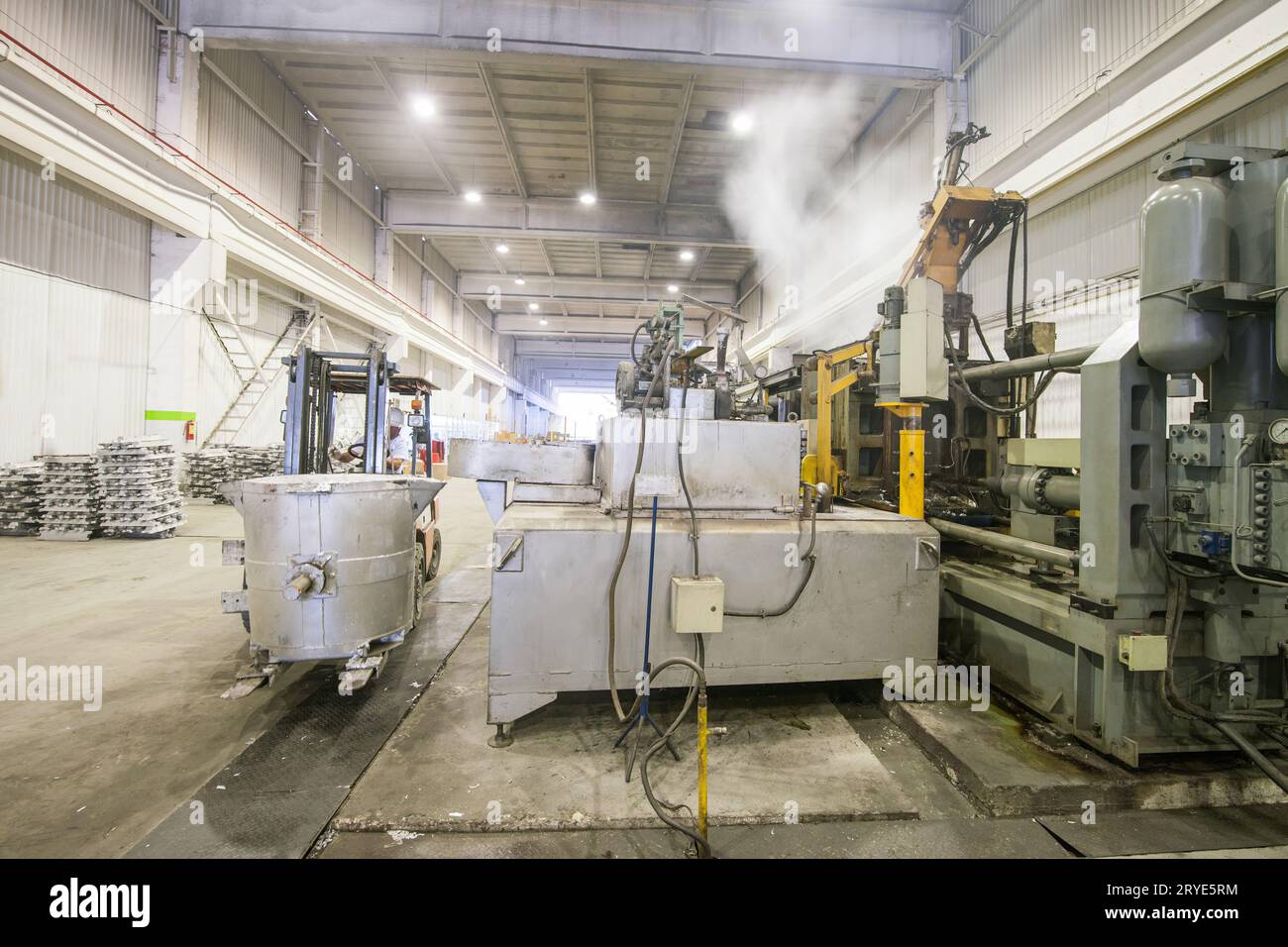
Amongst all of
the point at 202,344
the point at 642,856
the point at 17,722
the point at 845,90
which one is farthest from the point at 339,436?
the point at 642,856

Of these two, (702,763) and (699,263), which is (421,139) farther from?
(702,763)

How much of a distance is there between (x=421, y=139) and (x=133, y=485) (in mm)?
7959

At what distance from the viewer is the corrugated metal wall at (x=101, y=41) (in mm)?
6230

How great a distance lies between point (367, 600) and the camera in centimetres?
284

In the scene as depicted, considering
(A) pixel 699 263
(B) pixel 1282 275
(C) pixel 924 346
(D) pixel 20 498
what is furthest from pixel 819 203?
(D) pixel 20 498

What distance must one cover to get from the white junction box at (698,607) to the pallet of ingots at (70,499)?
8452 mm

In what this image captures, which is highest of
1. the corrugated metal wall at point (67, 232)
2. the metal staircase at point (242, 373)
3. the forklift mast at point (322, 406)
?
the corrugated metal wall at point (67, 232)

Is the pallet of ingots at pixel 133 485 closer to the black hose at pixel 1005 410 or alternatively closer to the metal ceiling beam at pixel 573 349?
the black hose at pixel 1005 410

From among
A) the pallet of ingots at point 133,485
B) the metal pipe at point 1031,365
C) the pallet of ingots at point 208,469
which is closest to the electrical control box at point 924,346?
the metal pipe at point 1031,365

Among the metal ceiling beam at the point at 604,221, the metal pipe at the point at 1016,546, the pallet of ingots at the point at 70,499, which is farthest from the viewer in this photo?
the metal ceiling beam at the point at 604,221

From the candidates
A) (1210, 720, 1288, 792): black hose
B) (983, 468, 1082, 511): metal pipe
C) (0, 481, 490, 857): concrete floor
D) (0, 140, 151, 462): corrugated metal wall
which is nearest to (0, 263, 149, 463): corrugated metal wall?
(0, 140, 151, 462): corrugated metal wall

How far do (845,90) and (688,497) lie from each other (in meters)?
8.48

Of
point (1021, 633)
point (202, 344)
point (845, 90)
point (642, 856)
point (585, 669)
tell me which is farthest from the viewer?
point (202, 344)

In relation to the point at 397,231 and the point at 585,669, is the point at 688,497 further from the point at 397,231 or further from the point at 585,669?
the point at 397,231
